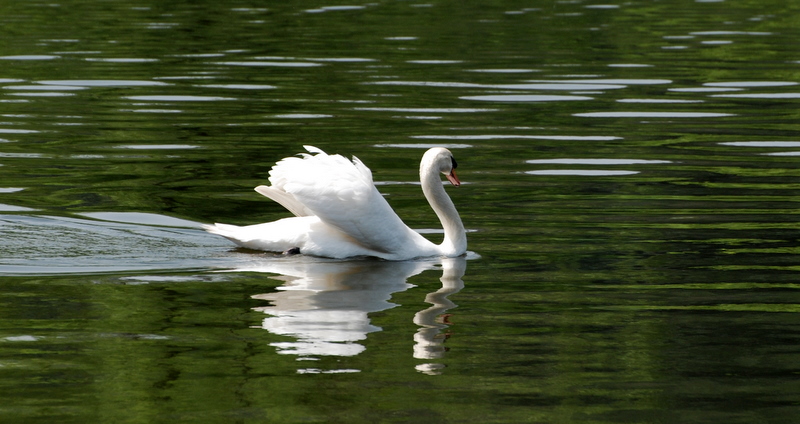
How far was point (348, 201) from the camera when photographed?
1072 cm

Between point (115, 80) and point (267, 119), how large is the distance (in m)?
4.81

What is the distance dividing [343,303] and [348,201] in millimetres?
1659

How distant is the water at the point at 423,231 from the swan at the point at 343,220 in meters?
0.16

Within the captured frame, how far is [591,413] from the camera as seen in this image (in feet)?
22.5

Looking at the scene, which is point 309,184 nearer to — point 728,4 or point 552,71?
point 552,71

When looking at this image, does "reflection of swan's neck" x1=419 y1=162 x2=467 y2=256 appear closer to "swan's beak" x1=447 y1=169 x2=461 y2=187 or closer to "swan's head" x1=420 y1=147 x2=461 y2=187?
"swan's head" x1=420 y1=147 x2=461 y2=187

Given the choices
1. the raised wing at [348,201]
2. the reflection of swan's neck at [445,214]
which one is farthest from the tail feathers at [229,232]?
the reflection of swan's neck at [445,214]

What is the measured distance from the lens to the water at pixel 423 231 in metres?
7.26

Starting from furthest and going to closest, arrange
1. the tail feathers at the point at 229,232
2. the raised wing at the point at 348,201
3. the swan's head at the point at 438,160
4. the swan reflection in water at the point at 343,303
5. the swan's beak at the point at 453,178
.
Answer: the swan's beak at the point at 453,178
the swan's head at the point at 438,160
the tail feathers at the point at 229,232
the raised wing at the point at 348,201
the swan reflection in water at the point at 343,303

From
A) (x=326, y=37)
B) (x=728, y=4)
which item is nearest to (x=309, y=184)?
(x=326, y=37)

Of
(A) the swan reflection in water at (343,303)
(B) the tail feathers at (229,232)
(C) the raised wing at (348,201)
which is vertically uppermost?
(C) the raised wing at (348,201)

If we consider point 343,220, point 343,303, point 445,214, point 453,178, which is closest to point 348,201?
point 343,220

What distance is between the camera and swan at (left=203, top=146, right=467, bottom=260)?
35.2ft

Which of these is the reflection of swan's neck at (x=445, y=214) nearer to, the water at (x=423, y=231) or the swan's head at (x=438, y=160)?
the swan's head at (x=438, y=160)
